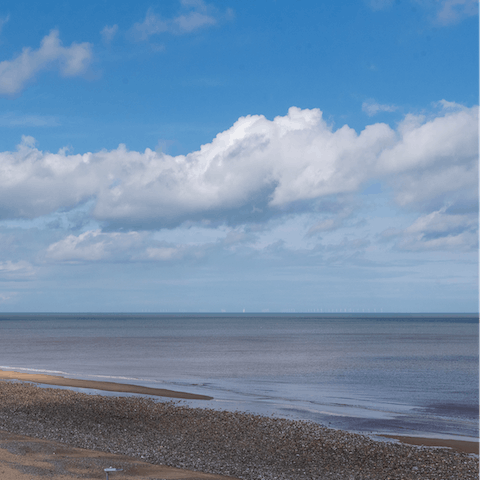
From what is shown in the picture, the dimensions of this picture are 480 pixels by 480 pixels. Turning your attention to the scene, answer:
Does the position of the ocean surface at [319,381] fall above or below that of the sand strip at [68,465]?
below

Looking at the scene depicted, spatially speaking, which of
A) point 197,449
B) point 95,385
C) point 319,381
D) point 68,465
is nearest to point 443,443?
point 197,449

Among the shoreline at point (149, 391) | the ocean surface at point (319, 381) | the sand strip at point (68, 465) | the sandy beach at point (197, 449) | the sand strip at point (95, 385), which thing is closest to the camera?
the sand strip at point (68, 465)

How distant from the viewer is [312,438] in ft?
68.5

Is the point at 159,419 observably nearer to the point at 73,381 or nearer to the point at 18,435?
the point at 18,435

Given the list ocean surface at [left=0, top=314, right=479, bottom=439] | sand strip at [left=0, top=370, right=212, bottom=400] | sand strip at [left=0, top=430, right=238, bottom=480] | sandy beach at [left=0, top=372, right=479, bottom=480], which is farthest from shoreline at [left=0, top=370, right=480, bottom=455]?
sand strip at [left=0, top=430, right=238, bottom=480]

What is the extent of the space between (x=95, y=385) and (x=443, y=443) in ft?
83.2

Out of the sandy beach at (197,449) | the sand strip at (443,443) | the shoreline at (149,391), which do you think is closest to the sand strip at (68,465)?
the sandy beach at (197,449)

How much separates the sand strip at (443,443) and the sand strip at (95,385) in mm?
14007

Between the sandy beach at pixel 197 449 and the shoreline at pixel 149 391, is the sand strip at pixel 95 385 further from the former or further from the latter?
the sandy beach at pixel 197 449

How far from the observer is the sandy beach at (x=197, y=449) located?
16453 mm

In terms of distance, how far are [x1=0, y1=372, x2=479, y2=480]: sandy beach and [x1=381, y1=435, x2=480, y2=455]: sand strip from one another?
0.04m

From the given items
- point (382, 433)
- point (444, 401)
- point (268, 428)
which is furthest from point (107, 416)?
point (444, 401)

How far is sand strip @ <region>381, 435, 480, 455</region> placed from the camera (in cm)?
2063

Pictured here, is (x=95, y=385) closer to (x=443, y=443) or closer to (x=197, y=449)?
(x=197, y=449)
